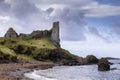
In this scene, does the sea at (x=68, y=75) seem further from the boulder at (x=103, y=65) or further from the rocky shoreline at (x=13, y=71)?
the boulder at (x=103, y=65)

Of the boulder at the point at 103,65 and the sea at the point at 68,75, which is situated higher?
the boulder at the point at 103,65

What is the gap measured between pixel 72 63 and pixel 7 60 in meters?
44.0

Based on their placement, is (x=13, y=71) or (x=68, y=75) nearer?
(x=68, y=75)

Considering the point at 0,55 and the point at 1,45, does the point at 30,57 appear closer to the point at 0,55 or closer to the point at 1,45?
the point at 1,45

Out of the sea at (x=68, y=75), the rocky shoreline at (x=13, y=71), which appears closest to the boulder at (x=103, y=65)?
the sea at (x=68, y=75)

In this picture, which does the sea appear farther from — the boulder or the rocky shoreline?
the boulder

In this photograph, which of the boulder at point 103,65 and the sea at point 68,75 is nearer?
the sea at point 68,75

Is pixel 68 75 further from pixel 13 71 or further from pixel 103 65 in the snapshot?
pixel 103 65

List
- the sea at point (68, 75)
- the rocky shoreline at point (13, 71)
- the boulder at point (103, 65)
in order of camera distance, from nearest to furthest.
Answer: the rocky shoreline at point (13, 71)
the sea at point (68, 75)
the boulder at point (103, 65)

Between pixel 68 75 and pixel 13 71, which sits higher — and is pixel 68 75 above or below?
below

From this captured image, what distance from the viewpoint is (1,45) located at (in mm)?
198000

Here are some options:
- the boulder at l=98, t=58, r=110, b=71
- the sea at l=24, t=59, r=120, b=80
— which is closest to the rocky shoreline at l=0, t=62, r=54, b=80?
the sea at l=24, t=59, r=120, b=80

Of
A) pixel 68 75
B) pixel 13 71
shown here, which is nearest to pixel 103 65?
pixel 68 75

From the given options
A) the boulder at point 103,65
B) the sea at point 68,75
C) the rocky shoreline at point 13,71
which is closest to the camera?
the rocky shoreline at point 13,71
